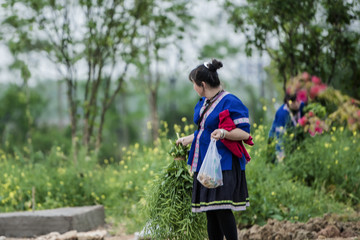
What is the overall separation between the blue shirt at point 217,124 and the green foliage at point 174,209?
36 cm

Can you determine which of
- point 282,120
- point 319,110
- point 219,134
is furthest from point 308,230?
point 282,120

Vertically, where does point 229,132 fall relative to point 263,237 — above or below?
above

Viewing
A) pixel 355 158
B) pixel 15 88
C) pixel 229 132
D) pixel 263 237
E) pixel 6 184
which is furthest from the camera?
pixel 15 88

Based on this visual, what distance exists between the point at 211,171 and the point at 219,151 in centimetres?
19

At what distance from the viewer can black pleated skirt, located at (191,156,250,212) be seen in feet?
11.0

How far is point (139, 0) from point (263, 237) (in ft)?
20.4

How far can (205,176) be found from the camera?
→ 3.29 metres

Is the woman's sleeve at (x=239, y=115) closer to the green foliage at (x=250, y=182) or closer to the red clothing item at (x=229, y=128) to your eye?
the red clothing item at (x=229, y=128)

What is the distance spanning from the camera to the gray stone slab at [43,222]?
5301mm

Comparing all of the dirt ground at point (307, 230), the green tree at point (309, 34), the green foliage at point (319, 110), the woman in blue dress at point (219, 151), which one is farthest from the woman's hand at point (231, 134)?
the green tree at point (309, 34)

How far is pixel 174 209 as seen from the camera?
378 cm

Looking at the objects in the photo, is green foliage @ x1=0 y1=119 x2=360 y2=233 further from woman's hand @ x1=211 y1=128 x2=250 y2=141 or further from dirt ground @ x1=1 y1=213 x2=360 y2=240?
woman's hand @ x1=211 y1=128 x2=250 y2=141

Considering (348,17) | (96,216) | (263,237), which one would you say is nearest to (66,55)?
(96,216)

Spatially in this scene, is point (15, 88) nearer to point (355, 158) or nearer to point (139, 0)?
point (139, 0)
